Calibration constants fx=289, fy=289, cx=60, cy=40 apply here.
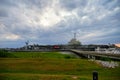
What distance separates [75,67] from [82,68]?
0.88 m

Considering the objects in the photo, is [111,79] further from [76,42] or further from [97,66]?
[76,42]

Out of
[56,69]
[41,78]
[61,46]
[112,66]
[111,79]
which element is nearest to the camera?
[41,78]

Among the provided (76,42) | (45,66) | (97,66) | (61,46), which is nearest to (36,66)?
(45,66)

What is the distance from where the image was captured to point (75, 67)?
34625 mm

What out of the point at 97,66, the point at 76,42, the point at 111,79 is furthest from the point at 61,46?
the point at 111,79

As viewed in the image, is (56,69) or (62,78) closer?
(62,78)

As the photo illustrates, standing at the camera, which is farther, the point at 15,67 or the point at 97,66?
the point at 97,66

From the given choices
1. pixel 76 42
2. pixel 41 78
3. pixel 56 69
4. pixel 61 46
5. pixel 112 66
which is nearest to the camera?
pixel 41 78

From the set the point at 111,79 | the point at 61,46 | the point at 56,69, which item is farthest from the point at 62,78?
the point at 61,46

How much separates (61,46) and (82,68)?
113204 mm

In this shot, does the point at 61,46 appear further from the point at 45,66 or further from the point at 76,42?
the point at 45,66

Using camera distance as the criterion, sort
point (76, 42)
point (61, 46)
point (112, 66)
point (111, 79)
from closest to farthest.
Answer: point (111, 79), point (112, 66), point (61, 46), point (76, 42)

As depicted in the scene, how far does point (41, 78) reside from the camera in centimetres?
2238

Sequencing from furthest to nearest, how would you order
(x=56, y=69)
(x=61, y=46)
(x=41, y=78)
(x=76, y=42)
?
(x=76, y=42) < (x=61, y=46) < (x=56, y=69) < (x=41, y=78)
